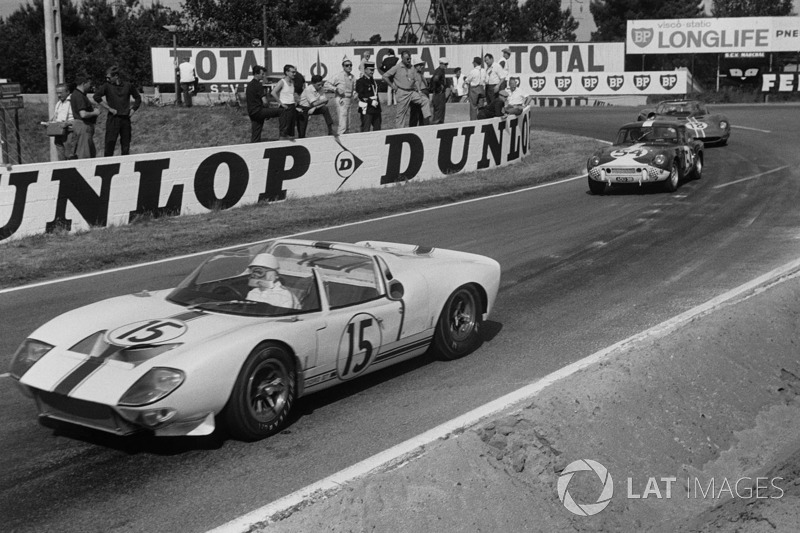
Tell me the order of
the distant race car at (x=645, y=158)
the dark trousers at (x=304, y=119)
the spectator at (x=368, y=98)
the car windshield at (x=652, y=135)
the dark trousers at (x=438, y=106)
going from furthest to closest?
the dark trousers at (x=438, y=106), the spectator at (x=368, y=98), the dark trousers at (x=304, y=119), the car windshield at (x=652, y=135), the distant race car at (x=645, y=158)

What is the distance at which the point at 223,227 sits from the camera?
13.4 metres

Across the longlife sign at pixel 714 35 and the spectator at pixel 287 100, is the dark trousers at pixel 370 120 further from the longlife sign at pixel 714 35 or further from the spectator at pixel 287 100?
the longlife sign at pixel 714 35

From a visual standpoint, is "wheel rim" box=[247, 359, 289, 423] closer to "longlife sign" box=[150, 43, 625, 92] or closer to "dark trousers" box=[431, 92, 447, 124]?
"dark trousers" box=[431, 92, 447, 124]

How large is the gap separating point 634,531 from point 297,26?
70272 mm

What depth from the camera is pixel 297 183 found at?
1605cm

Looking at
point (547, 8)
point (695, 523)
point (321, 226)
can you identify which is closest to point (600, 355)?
point (695, 523)

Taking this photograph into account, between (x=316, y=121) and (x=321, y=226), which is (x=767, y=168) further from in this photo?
(x=316, y=121)

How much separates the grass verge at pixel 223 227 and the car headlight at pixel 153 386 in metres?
5.76

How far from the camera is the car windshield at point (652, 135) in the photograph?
1708cm

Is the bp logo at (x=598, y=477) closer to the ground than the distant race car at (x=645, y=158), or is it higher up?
closer to the ground

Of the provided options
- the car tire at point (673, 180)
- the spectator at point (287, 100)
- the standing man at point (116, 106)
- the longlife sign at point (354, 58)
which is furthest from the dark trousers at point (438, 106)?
the longlife sign at point (354, 58)

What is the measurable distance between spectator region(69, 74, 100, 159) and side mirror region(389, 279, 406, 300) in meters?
10.9

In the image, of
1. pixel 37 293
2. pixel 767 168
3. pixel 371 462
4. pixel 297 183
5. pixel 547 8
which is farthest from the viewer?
pixel 547 8

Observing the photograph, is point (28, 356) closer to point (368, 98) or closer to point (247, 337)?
point (247, 337)
